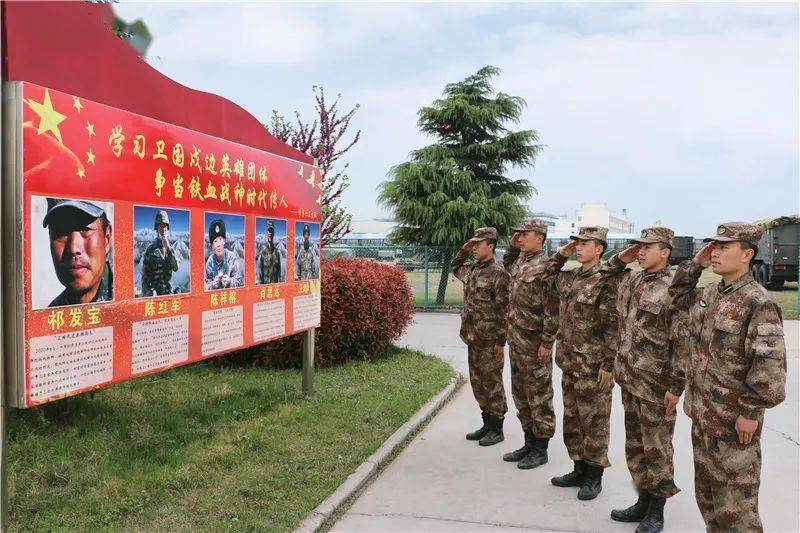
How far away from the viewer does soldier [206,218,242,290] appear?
527 centimetres

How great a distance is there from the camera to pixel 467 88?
18.4 metres

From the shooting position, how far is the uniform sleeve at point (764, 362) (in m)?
3.04

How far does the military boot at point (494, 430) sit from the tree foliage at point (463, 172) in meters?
11.9

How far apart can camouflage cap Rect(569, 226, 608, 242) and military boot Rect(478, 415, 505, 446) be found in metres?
1.95

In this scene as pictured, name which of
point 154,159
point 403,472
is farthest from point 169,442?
point 154,159

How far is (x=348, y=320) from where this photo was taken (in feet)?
29.3

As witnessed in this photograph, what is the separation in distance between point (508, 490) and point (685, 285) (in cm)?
192

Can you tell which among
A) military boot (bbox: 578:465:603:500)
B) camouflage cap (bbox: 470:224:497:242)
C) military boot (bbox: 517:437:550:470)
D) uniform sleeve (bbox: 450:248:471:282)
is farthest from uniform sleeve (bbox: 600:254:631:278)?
uniform sleeve (bbox: 450:248:471:282)

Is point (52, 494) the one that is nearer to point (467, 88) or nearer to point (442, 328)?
point (442, 328)

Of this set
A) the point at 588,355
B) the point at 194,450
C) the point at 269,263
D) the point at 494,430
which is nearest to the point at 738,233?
the point at 588,355

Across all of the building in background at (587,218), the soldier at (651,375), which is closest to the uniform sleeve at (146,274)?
the soldier at (651,375)

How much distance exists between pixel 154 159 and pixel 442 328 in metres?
10.3

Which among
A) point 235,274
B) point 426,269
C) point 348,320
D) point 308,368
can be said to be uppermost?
point 235,274

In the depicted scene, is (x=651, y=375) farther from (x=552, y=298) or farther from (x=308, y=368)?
(x=308, y=368)
